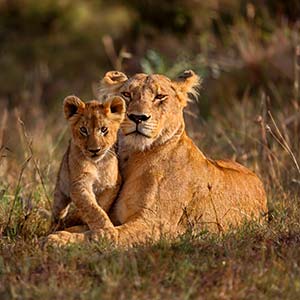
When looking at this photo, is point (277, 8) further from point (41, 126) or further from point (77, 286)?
point (77, 286)

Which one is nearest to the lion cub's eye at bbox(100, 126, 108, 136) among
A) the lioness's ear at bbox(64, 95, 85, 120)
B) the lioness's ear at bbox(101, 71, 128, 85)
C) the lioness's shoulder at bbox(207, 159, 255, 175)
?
the lioness's ear at bbox(64, 95, 85, 120)

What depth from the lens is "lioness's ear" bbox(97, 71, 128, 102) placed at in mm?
8695

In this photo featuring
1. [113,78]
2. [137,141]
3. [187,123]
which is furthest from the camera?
[187,123]

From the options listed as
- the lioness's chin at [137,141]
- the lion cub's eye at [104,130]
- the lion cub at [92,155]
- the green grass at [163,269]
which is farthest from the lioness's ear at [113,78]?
the green grass at [163,269]

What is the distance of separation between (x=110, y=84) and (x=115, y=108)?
2.42 ft

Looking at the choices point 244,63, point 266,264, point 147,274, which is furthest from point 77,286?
point 244,63

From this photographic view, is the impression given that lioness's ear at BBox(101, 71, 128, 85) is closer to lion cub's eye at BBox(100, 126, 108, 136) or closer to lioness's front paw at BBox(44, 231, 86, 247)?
lion cub's eye at BBox(100, 126, 108, 136)

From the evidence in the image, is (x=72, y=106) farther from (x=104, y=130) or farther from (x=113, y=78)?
(x=113, y=78)

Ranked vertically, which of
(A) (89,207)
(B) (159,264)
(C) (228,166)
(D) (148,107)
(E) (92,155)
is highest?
(D) (148,107)

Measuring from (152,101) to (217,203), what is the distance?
0.99m

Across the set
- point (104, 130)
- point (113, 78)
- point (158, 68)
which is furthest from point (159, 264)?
point (158, 68)

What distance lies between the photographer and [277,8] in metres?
19.2

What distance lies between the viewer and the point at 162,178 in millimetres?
8508

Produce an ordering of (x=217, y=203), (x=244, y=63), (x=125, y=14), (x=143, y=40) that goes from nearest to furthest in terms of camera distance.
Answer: (x=217, y=203) < (x=244, y=63) < (x=143, y=40) < (x=125, y=14)
